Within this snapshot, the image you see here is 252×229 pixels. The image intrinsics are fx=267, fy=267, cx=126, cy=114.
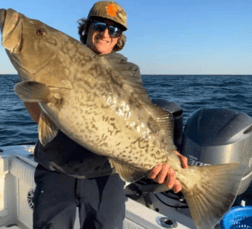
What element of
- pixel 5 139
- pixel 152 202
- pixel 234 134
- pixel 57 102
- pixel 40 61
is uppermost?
pixel 40 61

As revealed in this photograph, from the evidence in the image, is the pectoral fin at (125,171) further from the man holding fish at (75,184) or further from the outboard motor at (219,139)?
the outboard motor at (219,139)

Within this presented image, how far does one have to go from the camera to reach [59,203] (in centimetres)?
246

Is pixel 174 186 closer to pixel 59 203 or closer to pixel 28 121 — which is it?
pixel 59 203

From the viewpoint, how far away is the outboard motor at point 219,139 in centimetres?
379

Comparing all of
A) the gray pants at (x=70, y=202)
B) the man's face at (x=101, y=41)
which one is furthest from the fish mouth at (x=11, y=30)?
the gray pants at (x=70, y=202)

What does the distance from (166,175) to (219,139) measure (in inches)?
64.9

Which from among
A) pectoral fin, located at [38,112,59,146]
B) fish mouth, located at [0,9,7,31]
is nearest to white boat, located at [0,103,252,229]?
pectoral fin, located at [38,112,59,146]

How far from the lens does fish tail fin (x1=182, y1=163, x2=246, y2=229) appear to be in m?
2.50

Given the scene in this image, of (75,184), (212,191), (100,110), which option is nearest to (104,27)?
(100,110)

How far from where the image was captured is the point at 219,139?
3826 millimetres

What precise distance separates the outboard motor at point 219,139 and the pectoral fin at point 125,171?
62.7 inches

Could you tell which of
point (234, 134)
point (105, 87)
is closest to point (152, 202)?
point (234, 134)

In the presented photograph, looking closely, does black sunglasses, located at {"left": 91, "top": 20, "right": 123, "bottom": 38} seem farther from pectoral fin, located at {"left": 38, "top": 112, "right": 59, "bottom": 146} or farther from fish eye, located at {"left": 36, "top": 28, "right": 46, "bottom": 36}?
pectoral fin, located at {"left": 38, "top": 112, "right": 59, "bottom": 146}

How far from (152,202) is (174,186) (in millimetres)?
1747
